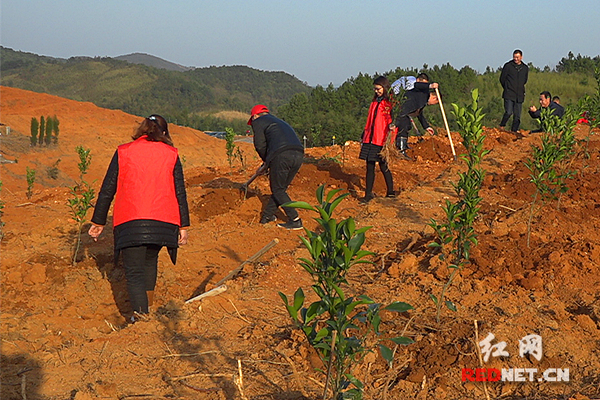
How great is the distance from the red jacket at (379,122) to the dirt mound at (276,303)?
2.66ft

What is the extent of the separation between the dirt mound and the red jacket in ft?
2.66

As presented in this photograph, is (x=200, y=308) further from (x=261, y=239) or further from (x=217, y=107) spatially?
(x=217, y=107)

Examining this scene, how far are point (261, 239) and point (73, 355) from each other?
2.93 metres

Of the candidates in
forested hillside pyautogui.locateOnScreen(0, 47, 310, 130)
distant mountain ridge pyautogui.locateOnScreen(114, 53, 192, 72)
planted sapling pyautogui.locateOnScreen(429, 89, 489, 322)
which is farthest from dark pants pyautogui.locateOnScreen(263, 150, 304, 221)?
distant mountain ridge pyautogui.locateOnScreen(114, 53, 192, 72)

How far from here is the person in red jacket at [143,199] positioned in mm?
4078

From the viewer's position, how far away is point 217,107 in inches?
3029

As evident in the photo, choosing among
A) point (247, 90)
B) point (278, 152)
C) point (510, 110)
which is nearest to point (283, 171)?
point (278, 152)

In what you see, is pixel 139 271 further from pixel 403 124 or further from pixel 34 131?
pixel 34 131

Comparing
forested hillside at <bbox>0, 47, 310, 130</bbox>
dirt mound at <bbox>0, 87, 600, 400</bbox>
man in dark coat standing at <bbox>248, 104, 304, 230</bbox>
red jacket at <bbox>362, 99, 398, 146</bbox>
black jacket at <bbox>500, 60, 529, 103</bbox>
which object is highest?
forested hillside at <bbox>0, 47, 310, 130</bbox>

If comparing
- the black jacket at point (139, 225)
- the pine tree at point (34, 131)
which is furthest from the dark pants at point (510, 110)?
the pine tree at point (34, 131)

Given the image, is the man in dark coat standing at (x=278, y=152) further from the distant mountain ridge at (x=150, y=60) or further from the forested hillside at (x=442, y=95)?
the distant mountain ridge at (x=150, y=60)

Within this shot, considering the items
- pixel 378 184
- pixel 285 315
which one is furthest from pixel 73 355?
pixel 378 184

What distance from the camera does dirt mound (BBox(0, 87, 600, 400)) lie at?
310 cm

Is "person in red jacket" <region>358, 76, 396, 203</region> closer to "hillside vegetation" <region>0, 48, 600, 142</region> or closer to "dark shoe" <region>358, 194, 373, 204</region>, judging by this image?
"dark shoe" <region>358, 194, 373, 204</region>
